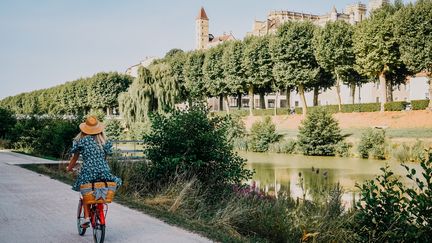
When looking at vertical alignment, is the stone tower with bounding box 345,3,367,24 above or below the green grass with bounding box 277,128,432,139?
above

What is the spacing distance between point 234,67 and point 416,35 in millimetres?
20869

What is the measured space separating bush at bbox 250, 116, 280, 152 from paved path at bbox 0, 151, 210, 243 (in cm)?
2787

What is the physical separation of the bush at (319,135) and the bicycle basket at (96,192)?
94.7 feet

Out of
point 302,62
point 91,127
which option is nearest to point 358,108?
point 302,62

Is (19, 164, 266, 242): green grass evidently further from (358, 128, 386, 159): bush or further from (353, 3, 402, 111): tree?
(353, 3, 402, 111): tree

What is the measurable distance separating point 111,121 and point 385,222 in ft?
139

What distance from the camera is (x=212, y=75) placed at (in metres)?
55.6

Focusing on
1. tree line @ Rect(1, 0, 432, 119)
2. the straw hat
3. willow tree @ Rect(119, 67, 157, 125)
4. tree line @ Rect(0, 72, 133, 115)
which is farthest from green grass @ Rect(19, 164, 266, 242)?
tree line @ Rect(0, 72, 133, 115)

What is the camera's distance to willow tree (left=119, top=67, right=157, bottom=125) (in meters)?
40.5

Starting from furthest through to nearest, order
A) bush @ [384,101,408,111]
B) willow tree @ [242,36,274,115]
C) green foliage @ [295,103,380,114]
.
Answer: willow tree @ [242,36,274,115], green foliage @ [295,103,380,114], bush @ [384,101,408,111]

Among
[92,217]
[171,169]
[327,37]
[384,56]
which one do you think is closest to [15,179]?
[171,169]

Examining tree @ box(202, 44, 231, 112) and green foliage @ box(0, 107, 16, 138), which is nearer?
green foliage @ box(0, 107, 16, 138)

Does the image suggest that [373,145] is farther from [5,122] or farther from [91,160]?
[5,122]

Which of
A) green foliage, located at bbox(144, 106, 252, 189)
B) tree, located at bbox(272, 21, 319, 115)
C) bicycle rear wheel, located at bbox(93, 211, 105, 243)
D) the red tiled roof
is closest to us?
bicycle rear wheel, located at bbox(93, 211, 105, 243)
